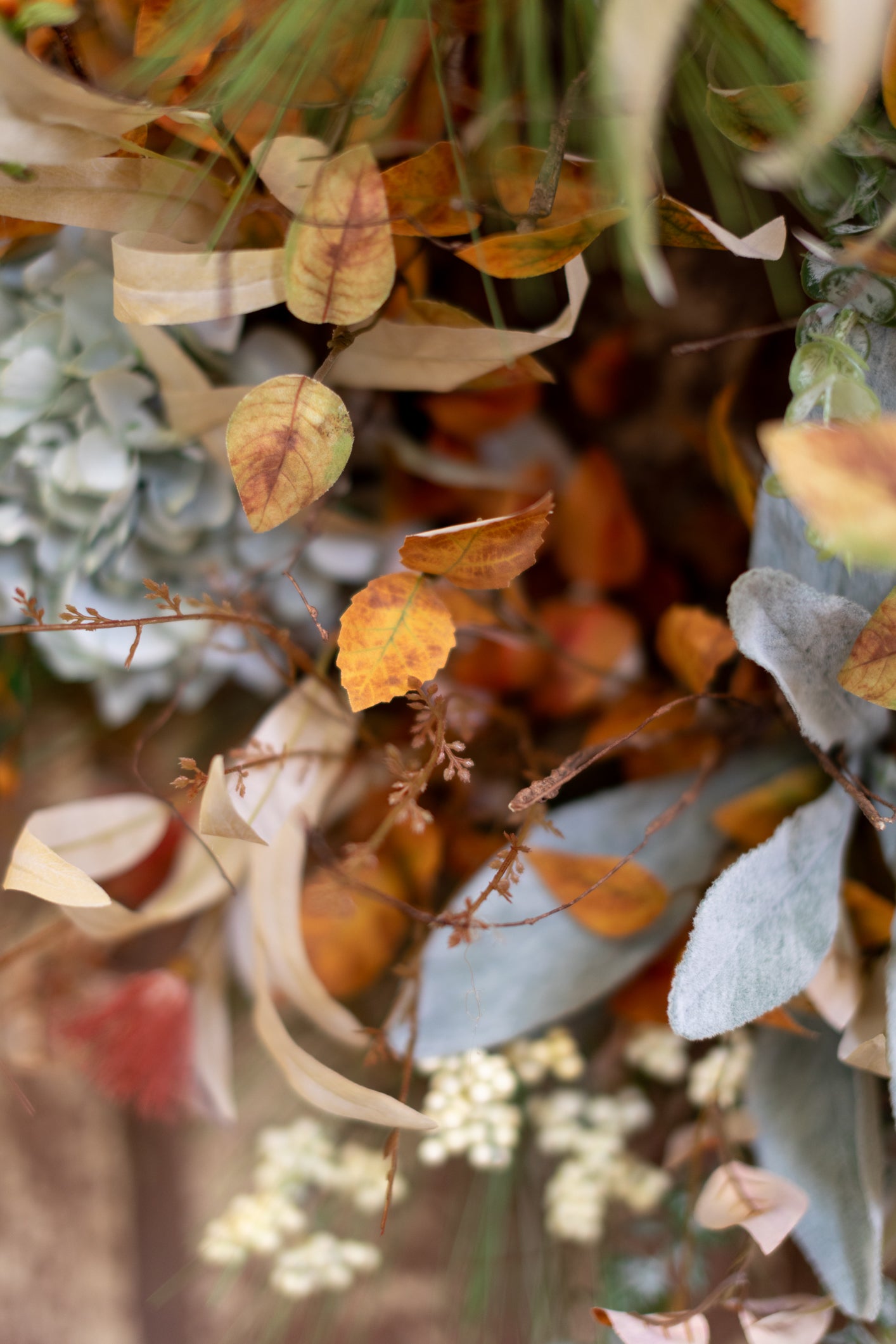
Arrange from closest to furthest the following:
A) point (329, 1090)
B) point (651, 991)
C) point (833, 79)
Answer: point (833, 79) → point (329, 1090) → point (651, 991)

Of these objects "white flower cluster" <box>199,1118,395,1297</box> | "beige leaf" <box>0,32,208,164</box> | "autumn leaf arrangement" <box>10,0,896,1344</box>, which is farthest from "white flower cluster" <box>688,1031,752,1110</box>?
"beige leaf" <box>0,32,208,164</box>

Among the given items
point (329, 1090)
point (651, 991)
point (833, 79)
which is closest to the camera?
point (833, 79)

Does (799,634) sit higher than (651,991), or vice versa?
(799,634)

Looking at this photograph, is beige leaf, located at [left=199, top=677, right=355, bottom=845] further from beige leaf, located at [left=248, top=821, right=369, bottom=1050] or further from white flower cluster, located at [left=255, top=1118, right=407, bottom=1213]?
white flower cluster, located at [left=255, top=1118, right=407, bottom=1213]

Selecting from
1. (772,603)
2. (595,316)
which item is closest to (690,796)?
(772,603)

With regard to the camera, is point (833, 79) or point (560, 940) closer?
point (833, 79)

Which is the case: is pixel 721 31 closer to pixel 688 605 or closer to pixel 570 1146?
pixel 688 605

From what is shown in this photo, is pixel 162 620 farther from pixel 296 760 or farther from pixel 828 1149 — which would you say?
pixel 828 1149

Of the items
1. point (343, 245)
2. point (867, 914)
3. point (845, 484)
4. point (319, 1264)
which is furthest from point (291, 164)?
point (319, 1264)
